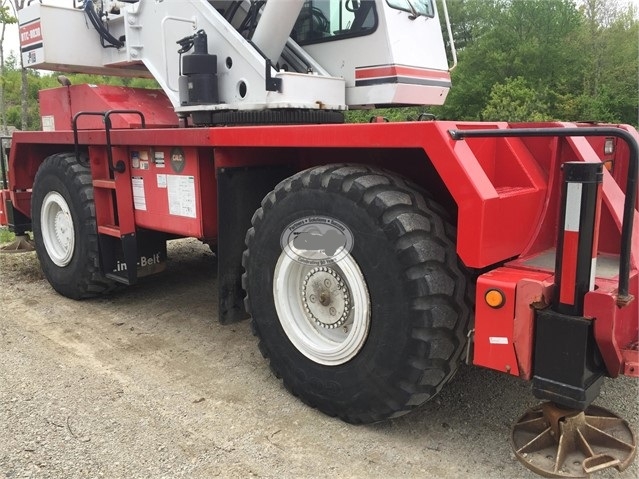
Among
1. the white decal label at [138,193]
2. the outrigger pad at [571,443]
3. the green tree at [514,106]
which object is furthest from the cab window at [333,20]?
the green tree at [514,106]

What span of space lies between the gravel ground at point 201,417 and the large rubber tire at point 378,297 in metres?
0.23

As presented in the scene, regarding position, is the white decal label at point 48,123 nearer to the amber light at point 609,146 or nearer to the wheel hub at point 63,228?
the wheel hub at point 63,228

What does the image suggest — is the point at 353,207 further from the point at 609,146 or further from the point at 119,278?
the point at 119,278

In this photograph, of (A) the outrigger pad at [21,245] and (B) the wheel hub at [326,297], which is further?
(A) the outrigger pad at [21,245]

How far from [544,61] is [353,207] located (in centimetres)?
3404

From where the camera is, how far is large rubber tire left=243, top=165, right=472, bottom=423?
8.42 ft

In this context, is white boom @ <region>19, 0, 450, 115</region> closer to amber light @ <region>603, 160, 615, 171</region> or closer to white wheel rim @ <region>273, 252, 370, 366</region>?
white wheel rim @ <region>273, 252, 370, 366</region>

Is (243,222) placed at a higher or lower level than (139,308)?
higher

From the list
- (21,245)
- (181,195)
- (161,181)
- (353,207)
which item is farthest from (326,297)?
(21,245)

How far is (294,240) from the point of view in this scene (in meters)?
3.06

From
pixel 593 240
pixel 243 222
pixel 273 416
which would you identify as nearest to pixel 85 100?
pixel 243 222

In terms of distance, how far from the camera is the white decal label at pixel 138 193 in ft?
14.3

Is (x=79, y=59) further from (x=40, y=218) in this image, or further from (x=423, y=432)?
(x=423, y=432)

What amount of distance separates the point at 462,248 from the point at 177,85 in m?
2.83
